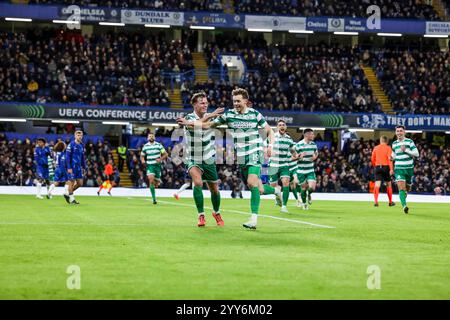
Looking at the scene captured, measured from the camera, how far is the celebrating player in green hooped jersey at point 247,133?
14562mm

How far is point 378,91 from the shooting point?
57469 mm

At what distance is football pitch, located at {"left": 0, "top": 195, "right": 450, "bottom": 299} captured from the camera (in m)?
7.58

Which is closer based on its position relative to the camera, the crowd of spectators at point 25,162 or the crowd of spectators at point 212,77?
the crowd of spectators at point 25,162

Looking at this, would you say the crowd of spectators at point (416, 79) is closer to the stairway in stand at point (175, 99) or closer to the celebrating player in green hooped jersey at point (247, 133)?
the stairway in stand at point (175, 99)

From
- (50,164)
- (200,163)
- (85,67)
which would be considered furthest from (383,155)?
(85,67)

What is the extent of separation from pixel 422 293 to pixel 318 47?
54691mm

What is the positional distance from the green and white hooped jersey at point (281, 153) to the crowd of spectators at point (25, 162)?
23418mm

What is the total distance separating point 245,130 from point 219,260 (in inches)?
206

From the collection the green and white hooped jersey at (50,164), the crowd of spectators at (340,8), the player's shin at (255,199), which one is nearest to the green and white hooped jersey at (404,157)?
the player's shin at (255,199)

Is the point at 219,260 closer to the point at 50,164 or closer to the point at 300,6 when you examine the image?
the point at 50,164

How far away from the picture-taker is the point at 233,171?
46.7m

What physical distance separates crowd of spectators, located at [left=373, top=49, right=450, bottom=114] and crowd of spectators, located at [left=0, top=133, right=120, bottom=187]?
21110 millimetres
